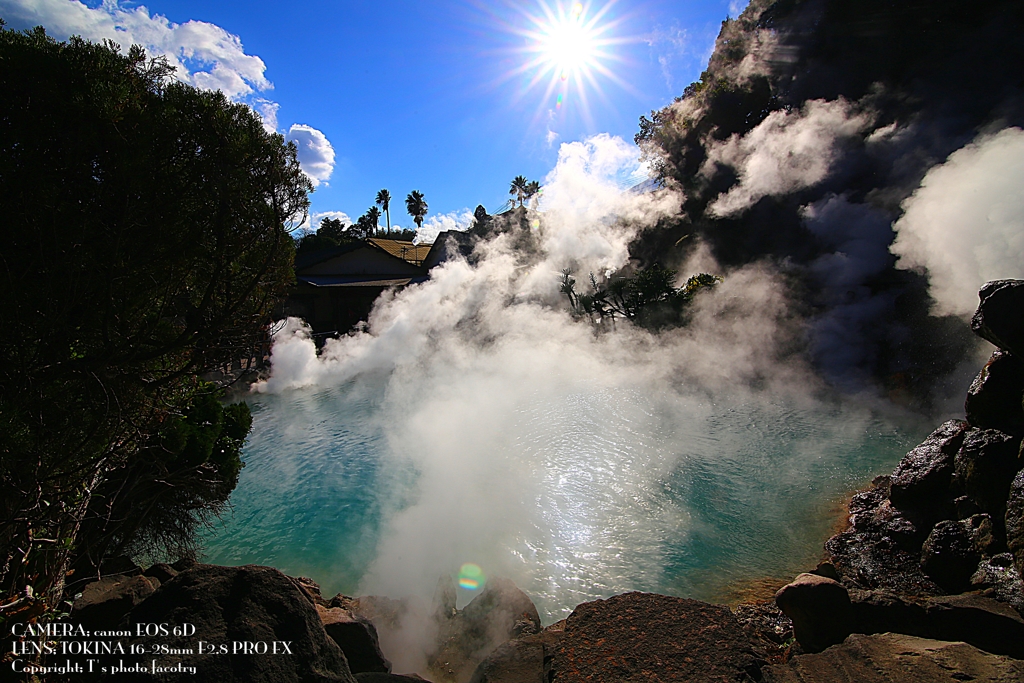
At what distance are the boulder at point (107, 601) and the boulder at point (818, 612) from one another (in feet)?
16.4

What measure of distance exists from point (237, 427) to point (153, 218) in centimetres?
363

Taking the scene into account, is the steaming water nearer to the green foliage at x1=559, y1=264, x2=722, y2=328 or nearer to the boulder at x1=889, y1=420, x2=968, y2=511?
the boulder at x1=889, y1=420, x2=968, y2=511

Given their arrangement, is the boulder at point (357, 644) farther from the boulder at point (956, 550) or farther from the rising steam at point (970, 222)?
the rising steam at point (970, 222)

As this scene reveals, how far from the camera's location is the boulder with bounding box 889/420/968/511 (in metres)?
5.16

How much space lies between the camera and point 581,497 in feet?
21.2

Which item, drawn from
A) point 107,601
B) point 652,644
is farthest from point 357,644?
point 652,644

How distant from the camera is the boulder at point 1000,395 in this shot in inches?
191

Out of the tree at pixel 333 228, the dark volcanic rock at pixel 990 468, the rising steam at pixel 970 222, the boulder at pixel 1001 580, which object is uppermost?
the tree at pixel 333 228

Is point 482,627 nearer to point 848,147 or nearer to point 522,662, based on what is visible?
point 522,662

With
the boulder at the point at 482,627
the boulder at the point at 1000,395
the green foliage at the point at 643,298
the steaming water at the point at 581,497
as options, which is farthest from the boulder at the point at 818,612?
the green foliage at the point at 643,298

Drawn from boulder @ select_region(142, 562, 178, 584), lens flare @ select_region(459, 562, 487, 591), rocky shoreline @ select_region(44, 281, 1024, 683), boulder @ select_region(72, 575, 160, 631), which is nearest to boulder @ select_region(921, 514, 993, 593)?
rocky shoreline @ select_region(44, 281, 1024, 683)

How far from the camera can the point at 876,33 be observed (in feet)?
51.2

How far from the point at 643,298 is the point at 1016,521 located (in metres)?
11.9

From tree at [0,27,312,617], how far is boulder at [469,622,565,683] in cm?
271
